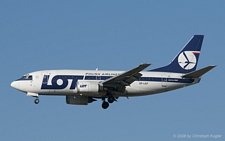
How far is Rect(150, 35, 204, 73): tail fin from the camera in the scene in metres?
60.2

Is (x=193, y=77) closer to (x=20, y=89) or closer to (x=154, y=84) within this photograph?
(x=154, y=84)

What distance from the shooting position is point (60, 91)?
55.7 meters

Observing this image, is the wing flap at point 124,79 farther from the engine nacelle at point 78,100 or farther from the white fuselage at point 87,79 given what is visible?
the engine nacelle at point 78,100

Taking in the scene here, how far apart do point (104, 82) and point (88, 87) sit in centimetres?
173

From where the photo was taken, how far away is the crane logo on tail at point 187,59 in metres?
60.9

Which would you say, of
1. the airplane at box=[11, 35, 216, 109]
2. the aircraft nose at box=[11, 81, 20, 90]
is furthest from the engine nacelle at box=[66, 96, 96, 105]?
the aircraft nose at box=[11, 81, 20, 90]

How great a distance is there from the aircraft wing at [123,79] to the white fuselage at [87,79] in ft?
4.39

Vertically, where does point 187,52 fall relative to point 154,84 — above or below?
above

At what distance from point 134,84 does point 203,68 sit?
7.68m

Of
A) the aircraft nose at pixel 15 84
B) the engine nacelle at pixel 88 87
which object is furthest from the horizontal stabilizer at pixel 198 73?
the aircraft nose at pixel 15 84

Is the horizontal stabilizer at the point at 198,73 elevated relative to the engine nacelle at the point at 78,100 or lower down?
elevated

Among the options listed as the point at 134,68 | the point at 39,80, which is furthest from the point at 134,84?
the point at 39,80

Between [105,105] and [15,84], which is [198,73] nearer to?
[105,105]

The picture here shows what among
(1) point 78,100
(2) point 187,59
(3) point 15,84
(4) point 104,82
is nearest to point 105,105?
(1) point 78,100
